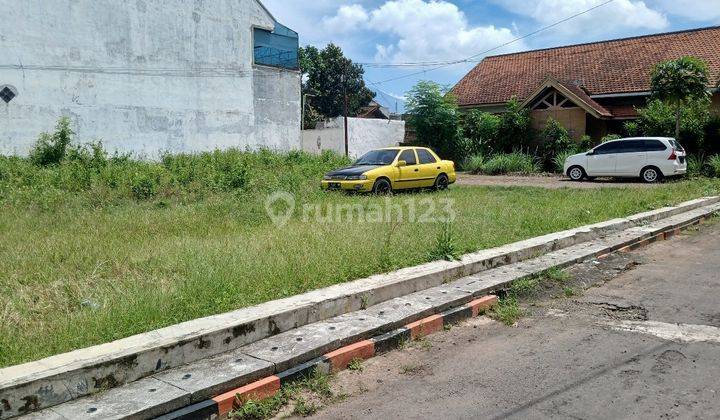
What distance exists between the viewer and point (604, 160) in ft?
65.2

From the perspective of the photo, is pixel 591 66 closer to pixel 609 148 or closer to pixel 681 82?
pixel 681 82

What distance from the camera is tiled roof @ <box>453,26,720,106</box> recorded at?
25.8 m

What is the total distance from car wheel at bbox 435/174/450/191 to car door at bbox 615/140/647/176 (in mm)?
7184

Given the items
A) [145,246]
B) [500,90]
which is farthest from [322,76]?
[145,246]

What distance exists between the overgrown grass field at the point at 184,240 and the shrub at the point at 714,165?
4.24 metres

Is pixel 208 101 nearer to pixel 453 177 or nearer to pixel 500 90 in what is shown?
pixel 453 177

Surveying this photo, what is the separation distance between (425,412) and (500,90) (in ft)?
92.6

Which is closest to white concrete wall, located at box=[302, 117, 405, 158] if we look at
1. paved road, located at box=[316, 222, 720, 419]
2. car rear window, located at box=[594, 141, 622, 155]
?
car rear window, located at box=[594, 141, 622, 155]

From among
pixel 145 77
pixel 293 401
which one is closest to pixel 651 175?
pixel 293 401

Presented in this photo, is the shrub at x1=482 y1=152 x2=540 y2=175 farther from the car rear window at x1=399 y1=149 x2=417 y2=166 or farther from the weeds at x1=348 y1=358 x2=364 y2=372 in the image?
the weeds at x1=348 y1=358 x2=364 y2=372

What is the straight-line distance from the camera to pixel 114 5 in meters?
20.9

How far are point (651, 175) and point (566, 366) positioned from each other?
1682 cm

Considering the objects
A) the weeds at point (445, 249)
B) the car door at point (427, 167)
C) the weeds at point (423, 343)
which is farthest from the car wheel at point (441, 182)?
the weeds at point (423, 343)

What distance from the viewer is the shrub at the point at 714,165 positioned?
763 inches
